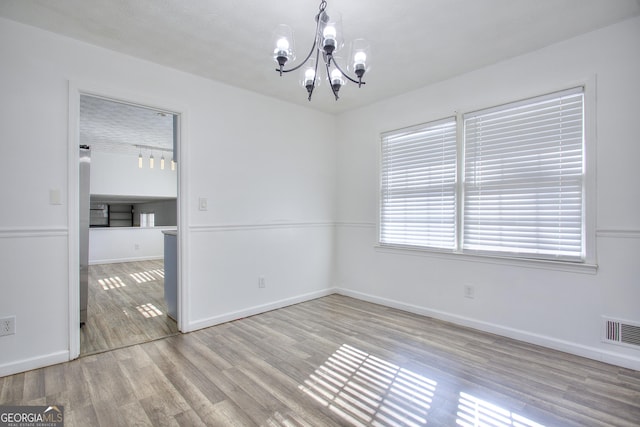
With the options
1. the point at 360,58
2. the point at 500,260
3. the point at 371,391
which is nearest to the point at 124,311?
the point at 371,391

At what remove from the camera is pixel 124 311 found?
12.3 ft

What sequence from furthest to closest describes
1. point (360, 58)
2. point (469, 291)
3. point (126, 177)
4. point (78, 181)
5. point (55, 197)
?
1. point (126, 177)
2. point (469, 291)
3. point (78, 181)
4. point (55, 197)
5. point (360, 58)

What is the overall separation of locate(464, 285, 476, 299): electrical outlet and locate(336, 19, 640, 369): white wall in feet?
0.13

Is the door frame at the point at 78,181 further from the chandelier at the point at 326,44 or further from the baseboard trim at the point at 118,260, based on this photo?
the baseboard trim at the point at 118,260

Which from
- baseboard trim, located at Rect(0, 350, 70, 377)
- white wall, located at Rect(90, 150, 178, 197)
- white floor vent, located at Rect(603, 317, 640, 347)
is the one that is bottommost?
baseboard trim, located at Rect(0, 350, 70, 377)

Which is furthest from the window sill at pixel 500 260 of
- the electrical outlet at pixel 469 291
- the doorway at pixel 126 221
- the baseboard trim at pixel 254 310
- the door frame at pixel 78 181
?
the doorway at pixel 126 221

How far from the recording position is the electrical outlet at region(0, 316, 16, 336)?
2242 millimetres

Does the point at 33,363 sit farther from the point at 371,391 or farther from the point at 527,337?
the point at 527,337

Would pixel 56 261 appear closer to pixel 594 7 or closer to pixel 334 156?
pixel 334 156

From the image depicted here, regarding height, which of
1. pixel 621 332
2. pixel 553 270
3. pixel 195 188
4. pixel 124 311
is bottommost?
pixel 124 311

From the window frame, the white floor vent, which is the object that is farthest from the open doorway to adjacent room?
the white floor vent

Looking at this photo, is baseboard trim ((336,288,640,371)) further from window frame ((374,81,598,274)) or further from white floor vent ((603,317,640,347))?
window frame ((374,81,598,274))

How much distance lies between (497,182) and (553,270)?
88 cm

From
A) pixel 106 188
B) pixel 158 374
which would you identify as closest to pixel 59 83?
pixel 158 374
